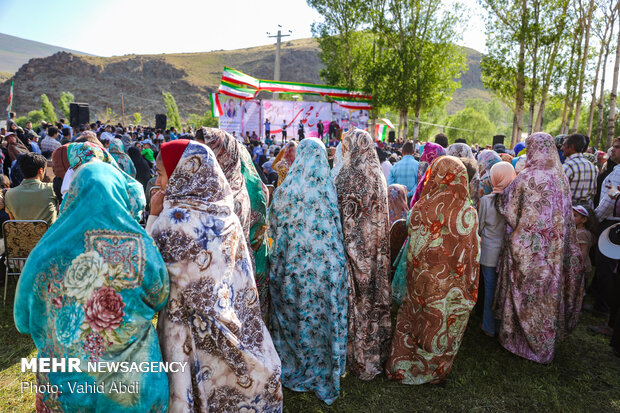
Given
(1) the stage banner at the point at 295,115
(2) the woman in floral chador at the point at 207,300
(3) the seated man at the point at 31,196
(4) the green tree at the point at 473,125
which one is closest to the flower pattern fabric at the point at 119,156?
(3) the seated man at the point at 31,196

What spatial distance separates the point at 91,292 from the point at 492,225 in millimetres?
3180

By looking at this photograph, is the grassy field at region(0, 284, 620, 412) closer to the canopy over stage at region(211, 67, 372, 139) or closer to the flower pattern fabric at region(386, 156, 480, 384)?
the flower pattern fabric at region(386, 156, 480, 384)

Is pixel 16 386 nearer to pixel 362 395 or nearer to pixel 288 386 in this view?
pixel 288 386

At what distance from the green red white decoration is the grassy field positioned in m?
16.3

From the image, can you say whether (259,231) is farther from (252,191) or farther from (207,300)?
(207,300)

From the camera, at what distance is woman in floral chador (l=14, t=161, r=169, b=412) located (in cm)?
158

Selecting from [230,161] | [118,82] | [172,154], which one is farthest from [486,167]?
[118,82]

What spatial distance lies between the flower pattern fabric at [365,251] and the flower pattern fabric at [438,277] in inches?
6.6

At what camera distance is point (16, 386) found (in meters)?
2.85

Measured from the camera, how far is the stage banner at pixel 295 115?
2031cm

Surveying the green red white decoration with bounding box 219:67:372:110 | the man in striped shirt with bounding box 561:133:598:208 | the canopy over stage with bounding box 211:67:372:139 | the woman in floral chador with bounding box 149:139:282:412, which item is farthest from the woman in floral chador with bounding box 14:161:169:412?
the canopy over stage with bounding box 211:67:372:139

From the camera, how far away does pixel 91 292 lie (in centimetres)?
159

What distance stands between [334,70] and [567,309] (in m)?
24.0

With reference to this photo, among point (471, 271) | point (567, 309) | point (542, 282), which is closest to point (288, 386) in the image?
point (471, 271)
